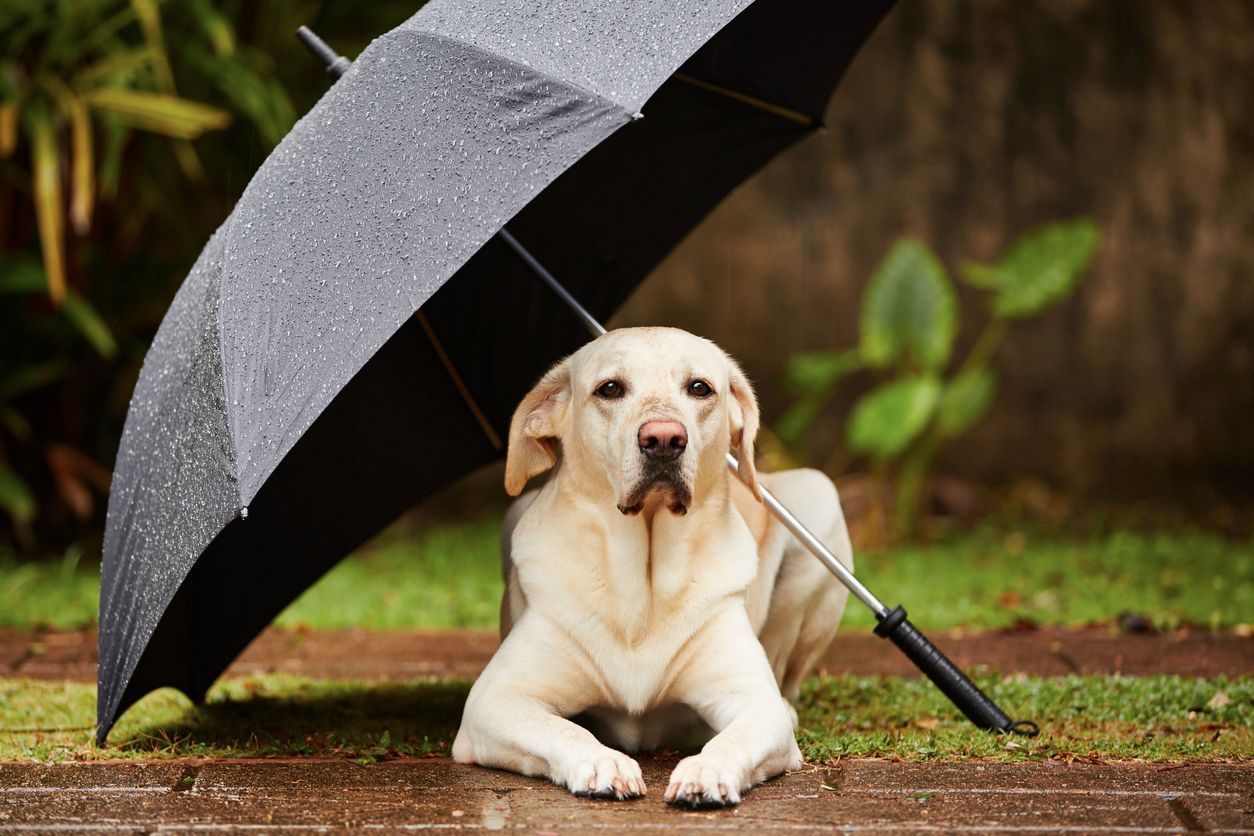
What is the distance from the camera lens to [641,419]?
3146 mm

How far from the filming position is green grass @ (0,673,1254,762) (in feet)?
11.3

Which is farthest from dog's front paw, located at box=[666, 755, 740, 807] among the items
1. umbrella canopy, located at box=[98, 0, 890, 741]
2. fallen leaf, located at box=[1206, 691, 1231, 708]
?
fallen leaf, located at box=[1206, 691, 1231, 708]

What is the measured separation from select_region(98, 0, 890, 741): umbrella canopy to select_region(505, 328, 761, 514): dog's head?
1.58ft

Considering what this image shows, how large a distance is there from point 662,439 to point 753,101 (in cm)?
142

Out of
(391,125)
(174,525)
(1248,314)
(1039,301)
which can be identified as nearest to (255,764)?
(174,525)

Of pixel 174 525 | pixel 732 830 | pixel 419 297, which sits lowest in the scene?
pixel 732 830

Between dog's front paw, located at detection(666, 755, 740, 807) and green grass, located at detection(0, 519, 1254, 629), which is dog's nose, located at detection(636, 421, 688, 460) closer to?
dog's front paw, located at detection(666, 755, 740, 807)

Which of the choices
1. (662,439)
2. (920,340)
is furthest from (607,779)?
(920,340)

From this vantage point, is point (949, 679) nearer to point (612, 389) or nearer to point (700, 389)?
point (700, 389)

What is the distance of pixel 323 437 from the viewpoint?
3.67 m

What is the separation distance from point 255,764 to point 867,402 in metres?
4.54

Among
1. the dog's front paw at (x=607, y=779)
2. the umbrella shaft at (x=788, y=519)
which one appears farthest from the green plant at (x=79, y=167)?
the dog's front paw at (x=607, y=779)

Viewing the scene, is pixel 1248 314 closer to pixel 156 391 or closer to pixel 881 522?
pixel 881 522

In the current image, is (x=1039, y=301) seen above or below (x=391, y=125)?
below
